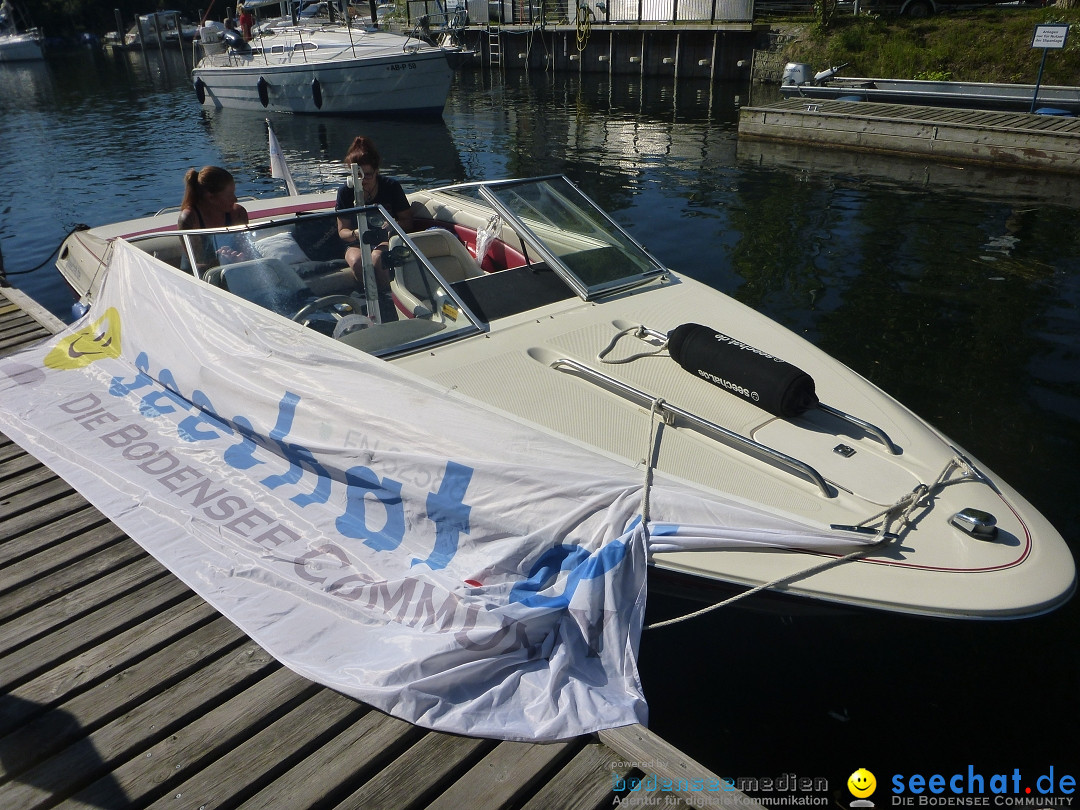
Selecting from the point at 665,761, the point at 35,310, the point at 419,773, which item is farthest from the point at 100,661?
the point at 35,310

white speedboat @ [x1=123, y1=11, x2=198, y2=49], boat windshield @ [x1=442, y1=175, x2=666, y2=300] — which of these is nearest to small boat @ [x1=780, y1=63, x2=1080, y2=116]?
boat windshield @ [x1=442, y1=175, x2=666, y2=300]

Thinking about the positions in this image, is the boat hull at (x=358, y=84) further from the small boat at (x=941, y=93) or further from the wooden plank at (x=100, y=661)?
the wooden plank at (x=100, y=661)

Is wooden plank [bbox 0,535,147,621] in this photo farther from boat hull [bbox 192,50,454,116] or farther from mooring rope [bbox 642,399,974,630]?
boat hull [bbox 192,50,454,116]

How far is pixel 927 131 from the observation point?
14.6m

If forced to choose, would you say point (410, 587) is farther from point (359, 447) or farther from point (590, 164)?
point (590, 164)

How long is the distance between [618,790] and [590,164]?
15607 millimetres

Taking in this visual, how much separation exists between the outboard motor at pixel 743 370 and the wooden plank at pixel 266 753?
2432 mm

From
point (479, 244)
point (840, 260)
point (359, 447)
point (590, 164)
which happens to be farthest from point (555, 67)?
point (359, 447)

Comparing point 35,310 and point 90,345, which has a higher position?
point 90,345

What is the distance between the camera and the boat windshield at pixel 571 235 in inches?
210

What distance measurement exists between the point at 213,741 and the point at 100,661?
79 cm

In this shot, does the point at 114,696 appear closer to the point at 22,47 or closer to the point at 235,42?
the point at 235,42

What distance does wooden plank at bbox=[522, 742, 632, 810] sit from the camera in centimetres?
277

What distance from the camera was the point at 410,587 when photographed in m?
3.54
